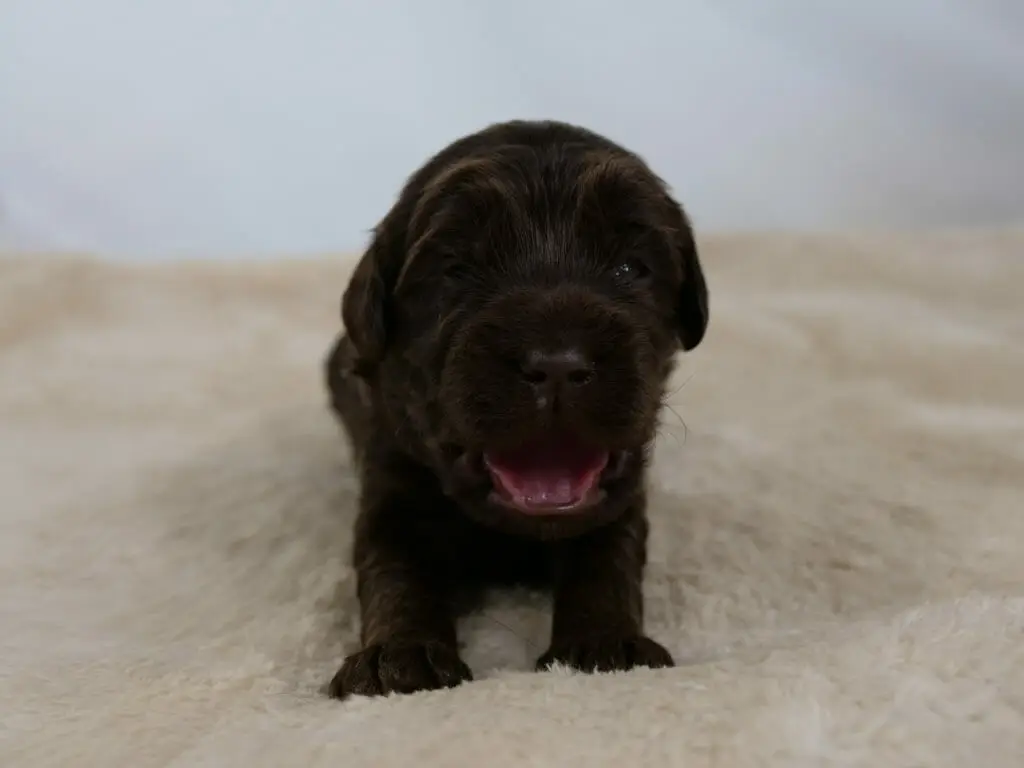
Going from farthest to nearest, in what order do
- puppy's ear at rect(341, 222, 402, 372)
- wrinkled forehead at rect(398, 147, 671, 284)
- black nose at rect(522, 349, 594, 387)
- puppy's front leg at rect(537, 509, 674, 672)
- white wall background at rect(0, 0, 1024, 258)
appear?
white wall background at rect(0, 0, 1024, 258)
puppy's ear at rect(341, 222, 402, 372)
wrinkled forehead at rect(398, 147, 671, 284)
puppy's front leg at rect(537, 509, 674, 672)
black nose at rect(522, 349, 594, 387)

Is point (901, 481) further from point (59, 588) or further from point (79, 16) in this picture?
point (79, 16)

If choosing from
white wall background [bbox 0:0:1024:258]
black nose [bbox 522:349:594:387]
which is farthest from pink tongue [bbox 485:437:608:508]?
white wall background [bbox 0:0:1024:258]

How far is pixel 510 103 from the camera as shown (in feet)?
14.1

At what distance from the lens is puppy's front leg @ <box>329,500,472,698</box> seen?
5.05 ft

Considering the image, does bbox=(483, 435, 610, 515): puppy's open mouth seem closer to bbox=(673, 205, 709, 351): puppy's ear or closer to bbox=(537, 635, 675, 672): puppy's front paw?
bbox=(537, 635, 675, 672): puppy's front paw

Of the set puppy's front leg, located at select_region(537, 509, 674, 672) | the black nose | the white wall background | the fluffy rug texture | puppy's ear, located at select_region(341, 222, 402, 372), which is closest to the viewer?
the fluffy rug texture

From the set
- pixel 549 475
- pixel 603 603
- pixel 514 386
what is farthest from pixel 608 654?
pixel 514 386

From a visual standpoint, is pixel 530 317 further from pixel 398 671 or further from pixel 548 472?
pixel 398 671

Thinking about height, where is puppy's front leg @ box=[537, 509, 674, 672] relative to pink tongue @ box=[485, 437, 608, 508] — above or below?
below

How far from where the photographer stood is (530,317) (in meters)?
1.55

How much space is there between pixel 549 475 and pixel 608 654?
0.89 feet

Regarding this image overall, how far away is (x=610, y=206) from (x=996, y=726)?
3.06ft

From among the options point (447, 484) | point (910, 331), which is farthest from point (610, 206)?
point (910, 331)

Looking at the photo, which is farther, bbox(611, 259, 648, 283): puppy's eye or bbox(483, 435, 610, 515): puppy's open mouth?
bbox(611, 259, 648, 283): puppy's eye
